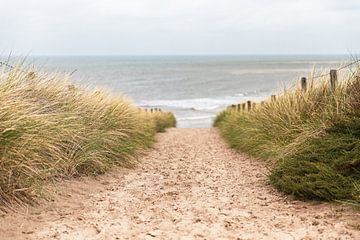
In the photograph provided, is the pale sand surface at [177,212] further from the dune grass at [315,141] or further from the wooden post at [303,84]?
the wooden post at [303,84]

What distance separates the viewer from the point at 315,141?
6.99 meters

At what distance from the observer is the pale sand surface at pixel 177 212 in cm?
501

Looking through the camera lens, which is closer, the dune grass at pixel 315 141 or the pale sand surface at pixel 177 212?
the pale sand surface at pixel 177 212

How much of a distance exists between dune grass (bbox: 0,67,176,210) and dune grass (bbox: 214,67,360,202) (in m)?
2.57

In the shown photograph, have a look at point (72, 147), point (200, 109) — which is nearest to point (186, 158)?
point (72, 147)

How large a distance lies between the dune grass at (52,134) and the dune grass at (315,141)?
101 inches

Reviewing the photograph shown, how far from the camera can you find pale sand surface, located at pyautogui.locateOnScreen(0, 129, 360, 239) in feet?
16.4

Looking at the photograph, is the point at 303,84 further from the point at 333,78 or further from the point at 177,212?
the point at 177,212

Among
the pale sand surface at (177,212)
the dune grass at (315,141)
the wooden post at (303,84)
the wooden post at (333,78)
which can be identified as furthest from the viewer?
the wooden post at (303,84)

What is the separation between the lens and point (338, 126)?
22.5 feet

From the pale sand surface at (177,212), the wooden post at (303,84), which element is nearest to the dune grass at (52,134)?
the pale sand surface at (177,212)

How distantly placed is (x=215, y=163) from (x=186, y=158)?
1031mm

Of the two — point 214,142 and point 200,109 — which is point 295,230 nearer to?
point 214,142

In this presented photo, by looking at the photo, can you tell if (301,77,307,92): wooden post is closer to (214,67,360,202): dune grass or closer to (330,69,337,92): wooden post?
(214,67,360,202): dune grass
